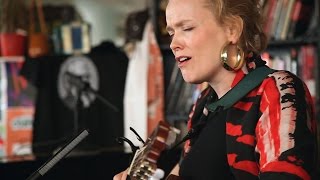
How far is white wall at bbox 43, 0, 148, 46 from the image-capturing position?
3.10 metres

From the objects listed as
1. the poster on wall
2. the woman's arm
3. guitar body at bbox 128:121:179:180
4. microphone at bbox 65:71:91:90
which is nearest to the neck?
the woman's arm

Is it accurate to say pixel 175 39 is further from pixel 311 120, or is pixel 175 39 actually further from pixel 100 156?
pixel 100 156

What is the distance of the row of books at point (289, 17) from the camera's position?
2398mm

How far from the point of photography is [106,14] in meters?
3.13

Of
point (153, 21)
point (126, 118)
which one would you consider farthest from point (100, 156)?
point (153, 21)

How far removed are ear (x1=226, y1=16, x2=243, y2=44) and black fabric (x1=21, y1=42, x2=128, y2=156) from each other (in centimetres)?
168

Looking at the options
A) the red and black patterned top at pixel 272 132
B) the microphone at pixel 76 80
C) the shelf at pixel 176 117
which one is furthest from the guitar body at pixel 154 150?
the shelf at pixel 176 117

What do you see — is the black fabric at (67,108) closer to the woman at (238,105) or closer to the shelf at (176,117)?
the shelf at (176,117)

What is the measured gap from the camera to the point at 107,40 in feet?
9.80

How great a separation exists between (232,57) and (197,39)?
8 centimetres

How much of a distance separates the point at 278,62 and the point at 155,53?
2.00 ft

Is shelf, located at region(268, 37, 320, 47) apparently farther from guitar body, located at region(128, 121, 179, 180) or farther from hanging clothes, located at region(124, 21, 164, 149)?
guitar body, located at region(128, 121, 179, 180)

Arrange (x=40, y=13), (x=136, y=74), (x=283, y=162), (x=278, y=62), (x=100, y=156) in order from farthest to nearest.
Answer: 1. (x=40, y=13)
2. (x=136, y=74)
3. (x=278, y=62)
4. (x=100, y=156)
5. (x=283, y=162)

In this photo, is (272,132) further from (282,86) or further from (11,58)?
(11,58)
